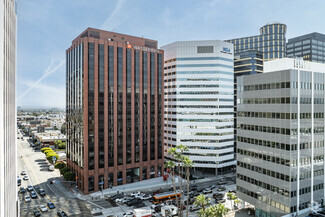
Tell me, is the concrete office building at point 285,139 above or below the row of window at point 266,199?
above

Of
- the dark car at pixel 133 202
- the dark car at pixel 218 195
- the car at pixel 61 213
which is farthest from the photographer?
the dark car at pixel 218 195

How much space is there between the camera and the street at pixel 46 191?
239ft

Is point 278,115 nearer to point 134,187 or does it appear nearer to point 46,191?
point 134,187

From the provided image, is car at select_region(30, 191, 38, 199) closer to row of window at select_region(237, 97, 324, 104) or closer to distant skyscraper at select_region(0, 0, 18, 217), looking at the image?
distant skyscraper at select_region(0, 0, 18, 217)

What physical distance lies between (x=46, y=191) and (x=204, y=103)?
80.0m

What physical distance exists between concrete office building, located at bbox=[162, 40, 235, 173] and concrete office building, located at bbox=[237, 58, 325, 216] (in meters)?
48.2

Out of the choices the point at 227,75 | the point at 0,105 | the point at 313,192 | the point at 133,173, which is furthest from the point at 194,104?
the point at 0,105

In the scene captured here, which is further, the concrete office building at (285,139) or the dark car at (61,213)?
the dark car at (61,213)

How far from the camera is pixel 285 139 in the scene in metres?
61.5

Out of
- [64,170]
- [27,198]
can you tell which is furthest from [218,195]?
[27,198]

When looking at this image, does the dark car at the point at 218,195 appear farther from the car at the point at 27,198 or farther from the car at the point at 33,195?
the car at the point at 27,198

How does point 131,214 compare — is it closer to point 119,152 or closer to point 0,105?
point 119,152

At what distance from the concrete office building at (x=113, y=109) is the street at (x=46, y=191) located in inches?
310

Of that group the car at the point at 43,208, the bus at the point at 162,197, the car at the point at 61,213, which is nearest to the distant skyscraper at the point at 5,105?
the car at the point at 61,213
